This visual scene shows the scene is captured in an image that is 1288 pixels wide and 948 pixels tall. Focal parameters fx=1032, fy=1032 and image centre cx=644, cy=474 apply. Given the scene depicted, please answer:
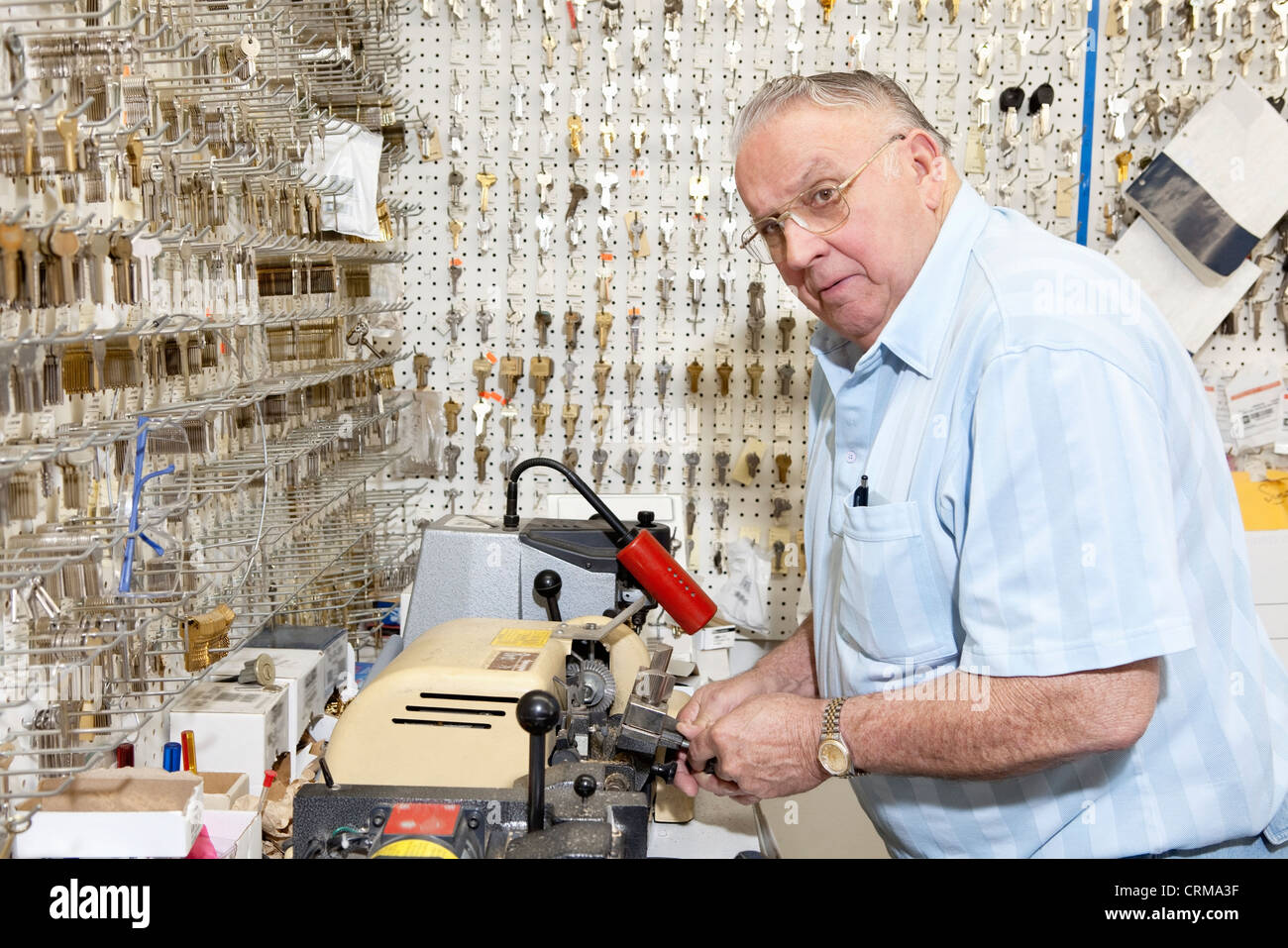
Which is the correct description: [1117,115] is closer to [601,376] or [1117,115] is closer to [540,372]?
[601,376]

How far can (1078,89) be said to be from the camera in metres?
2.85

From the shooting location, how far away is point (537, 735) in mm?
1079

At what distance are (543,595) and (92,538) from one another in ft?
2.65

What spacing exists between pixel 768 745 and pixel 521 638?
45cm

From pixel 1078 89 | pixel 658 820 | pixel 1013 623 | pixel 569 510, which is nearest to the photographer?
pixel 1013 623

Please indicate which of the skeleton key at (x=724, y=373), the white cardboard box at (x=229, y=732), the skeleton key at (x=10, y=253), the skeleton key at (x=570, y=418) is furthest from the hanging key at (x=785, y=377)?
the skeleton key at (x=10, y=253)

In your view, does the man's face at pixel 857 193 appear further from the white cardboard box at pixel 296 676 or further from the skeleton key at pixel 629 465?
the skeleton key at pixel 629 465

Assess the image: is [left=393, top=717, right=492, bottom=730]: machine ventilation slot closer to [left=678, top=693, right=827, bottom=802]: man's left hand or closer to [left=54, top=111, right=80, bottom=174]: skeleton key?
[left=678, top=693, right=827, bottom=802]: man's left hand

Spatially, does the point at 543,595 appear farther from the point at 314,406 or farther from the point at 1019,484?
the point at 1019,484

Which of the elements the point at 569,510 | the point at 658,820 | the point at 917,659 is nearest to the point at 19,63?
the point at 917,659

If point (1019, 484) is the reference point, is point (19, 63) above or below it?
above

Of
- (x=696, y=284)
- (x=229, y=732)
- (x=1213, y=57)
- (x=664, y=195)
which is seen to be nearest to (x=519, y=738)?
(x=229, y=732)

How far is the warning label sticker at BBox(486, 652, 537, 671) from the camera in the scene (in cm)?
143
